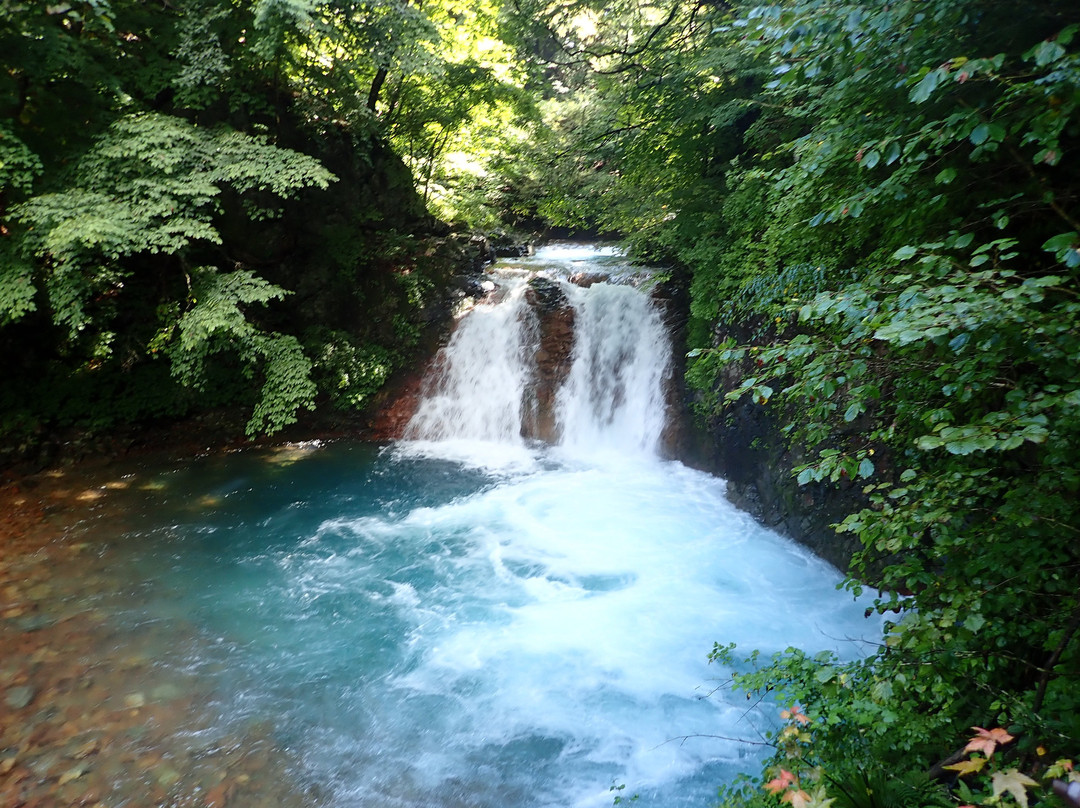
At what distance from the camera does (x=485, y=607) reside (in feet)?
19.7

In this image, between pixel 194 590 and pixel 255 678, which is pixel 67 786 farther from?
pixel 194 590

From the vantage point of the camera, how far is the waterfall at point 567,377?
1032cm

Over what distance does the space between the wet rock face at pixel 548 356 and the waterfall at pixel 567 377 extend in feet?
0.10

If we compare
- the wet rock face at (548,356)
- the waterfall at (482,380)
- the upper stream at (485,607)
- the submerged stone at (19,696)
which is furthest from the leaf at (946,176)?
the waterfall at (482,380)

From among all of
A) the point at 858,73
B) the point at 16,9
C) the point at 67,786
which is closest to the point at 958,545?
the point at 858,73

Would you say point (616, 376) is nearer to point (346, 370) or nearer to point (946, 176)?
point (346, 370)

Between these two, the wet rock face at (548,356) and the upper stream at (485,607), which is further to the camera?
the wet rock face at (548,356)

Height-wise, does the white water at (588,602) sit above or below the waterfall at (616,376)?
below

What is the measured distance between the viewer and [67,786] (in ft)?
12.3

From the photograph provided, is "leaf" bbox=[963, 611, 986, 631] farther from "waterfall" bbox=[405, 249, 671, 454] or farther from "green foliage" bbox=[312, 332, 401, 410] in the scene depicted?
"green foliage" bbox=[312, 332, 401, 410]

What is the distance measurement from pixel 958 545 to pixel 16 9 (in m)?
9.60

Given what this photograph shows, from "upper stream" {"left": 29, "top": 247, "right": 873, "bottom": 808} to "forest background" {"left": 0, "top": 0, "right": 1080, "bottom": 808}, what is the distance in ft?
2.23

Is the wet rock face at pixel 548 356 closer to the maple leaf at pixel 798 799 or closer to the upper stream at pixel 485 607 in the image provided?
the upper stream at pixel 485 607

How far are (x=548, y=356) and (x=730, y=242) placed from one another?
13.3ft
